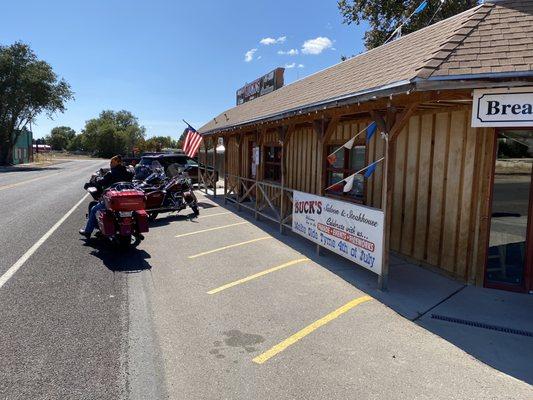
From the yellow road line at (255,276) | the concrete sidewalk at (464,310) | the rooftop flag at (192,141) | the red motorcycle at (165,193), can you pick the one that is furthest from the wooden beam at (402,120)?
the rooftop flag at (192,141)

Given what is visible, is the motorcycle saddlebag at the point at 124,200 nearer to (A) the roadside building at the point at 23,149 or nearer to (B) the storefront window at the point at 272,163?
(B) the storefront window at the point at 272,163

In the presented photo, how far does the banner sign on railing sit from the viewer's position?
624cm

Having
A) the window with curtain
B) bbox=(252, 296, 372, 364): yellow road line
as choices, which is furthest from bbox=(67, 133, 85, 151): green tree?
bbox=(252, 296, 372, 364): yellow road line

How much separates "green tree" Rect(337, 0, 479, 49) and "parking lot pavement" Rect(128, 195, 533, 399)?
63.9 feet

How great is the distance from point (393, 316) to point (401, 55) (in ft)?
14.0

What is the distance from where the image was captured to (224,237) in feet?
32.6

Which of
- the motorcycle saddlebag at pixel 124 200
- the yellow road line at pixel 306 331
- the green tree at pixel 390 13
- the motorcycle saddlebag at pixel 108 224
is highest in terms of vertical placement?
the green tree at pixel 390 13

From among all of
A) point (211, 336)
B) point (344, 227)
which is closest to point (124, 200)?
point (344, 227)

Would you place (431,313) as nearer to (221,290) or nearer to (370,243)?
(370,243)

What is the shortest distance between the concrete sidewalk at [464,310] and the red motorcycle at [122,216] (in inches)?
143

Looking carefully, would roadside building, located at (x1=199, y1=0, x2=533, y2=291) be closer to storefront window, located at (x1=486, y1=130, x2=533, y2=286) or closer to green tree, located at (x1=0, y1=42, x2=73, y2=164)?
storefront window, located at (x1=486, y1=130, x2=533, y2=286)

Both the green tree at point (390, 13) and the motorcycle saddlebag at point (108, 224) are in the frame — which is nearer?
the motorcycle saddlebag at point (108, 224)

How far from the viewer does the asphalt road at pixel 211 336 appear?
11.9ft

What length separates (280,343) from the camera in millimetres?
4461
